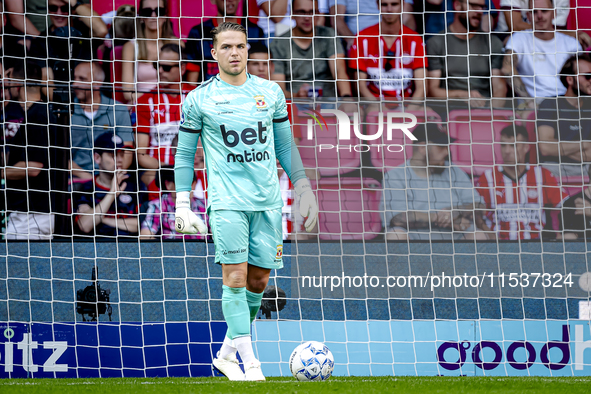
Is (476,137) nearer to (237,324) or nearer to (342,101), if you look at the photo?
(342,101)

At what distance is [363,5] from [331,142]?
1592 millimetres

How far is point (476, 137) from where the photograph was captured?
7.29 m

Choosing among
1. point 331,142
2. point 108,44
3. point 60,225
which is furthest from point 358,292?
point 108,44

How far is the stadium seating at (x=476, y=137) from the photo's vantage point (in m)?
7.13

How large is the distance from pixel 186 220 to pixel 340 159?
407cm

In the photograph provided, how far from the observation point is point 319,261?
6336 mm

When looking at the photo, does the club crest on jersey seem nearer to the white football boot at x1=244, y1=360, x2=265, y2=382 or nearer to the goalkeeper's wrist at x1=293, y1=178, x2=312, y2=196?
the goalkeeper's wrist at x1=293, y1=178, x2=312, y2=196

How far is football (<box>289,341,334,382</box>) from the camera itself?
10.6 ft

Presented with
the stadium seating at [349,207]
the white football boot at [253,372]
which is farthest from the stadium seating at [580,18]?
the white football boot at [253,372]

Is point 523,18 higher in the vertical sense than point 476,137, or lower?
higher

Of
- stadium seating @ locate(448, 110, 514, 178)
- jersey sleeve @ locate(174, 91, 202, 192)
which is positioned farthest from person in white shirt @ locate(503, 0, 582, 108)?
jersey sleeve @ locate(174, 91, 202, 192)

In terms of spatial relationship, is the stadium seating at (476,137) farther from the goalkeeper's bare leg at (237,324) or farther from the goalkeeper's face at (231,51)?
the goalkeeper's bare leg at (237,324)

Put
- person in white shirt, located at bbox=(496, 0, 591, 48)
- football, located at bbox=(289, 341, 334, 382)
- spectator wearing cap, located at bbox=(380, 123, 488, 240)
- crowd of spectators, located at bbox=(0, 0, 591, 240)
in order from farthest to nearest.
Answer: spectator wearing cap, located at bbox=(380, 123, 488, 240) < person in white shirt, located at bbox=(496, 0, 591, 48) < crowd of spectators, located at bbox=(0, 0, 591, 240) < football, located at bbox=(289, 341, 334, 382)

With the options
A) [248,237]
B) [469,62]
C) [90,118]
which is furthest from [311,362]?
[469,62]
